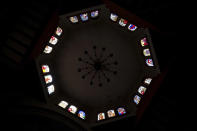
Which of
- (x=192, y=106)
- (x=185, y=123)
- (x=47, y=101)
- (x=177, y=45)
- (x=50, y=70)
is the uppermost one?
(x=50, y=70)

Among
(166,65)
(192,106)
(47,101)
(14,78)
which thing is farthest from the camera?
(47,101)

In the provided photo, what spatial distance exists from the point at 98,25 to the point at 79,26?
1.79m

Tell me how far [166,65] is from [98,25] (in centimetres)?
748

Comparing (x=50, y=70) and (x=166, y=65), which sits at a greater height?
(x=50, y=70)

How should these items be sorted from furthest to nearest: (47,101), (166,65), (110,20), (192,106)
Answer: (110,20) < (47,101) < (166,65) < (192,106)

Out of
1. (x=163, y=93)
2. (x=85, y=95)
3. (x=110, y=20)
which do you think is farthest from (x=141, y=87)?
(x=110, y=20)

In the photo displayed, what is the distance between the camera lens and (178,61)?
376 inches

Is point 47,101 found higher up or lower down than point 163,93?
higher up

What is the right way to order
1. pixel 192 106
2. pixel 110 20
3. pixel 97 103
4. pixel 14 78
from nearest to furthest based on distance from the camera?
pixel 192 106 < pixel 14 78 < pixel 110 20 < pixel 97 103

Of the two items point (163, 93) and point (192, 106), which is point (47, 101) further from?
point (192, 106)

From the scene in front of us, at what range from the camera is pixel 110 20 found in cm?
1423

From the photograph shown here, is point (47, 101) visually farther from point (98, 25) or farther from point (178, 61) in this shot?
point (178, 61)

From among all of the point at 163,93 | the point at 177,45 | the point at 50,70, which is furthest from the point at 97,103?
the point at 177,45

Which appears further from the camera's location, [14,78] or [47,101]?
[47,101]
